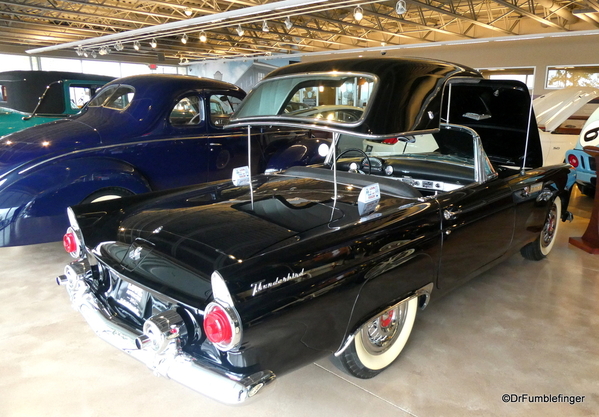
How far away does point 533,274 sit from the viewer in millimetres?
4020

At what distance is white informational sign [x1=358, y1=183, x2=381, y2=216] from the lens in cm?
237

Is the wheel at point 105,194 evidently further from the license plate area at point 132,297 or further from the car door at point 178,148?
the license plate area at point 132,297

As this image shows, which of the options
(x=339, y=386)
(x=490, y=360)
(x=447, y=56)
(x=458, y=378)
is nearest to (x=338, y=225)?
(x=339, y=386)

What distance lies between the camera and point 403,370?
2.62 metres

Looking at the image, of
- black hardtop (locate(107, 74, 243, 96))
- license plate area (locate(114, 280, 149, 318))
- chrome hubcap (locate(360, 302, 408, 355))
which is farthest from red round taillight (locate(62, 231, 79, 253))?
black hardtop (locate(107, 74, 243, 96))

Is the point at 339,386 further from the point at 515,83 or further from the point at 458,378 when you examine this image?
the point at 515,83

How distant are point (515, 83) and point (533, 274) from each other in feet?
5.67

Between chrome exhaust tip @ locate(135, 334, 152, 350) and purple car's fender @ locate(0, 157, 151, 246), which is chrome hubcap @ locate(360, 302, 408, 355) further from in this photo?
purple car's fender @ locate(0, 157, 151, 246)

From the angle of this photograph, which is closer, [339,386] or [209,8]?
[339,386]

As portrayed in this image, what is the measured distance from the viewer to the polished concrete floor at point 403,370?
230cm

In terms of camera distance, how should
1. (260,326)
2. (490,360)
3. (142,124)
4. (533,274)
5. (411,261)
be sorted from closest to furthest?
(260,326)
(411,261)
(490,360)
(533,274)
(142,124)

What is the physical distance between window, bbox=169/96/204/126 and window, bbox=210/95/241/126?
174mm

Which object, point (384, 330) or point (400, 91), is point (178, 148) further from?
point (384, 330)

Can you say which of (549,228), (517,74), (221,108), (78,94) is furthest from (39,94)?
(517,74)
